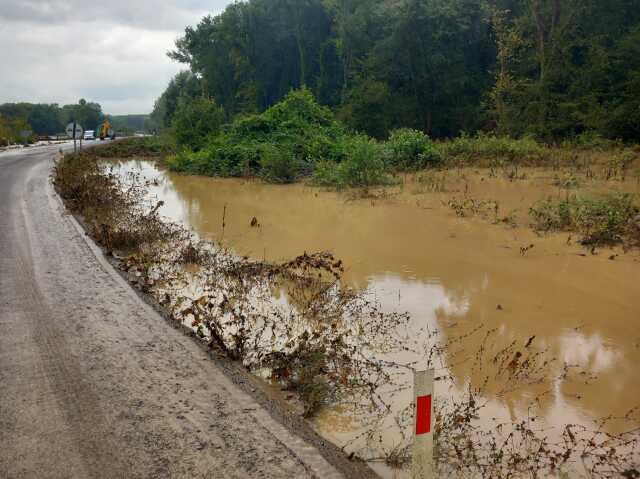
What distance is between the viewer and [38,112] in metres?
107

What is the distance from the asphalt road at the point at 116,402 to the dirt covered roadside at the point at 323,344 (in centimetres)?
55

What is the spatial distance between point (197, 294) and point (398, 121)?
34.2 m

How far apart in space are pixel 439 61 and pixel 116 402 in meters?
37.8

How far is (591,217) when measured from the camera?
12102 mm

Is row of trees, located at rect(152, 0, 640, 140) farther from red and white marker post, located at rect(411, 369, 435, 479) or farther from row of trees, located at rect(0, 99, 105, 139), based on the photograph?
row of trees, located at rect(0, 99, 105, 139)

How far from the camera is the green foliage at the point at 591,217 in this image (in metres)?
11.0

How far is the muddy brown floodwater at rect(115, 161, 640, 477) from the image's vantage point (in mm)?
5711

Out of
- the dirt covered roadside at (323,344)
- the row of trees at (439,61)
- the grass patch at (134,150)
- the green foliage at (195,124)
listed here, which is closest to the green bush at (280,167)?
the green foliage at (195,124)

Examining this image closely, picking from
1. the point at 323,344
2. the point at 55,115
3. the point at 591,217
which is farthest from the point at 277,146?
the point at 55,115

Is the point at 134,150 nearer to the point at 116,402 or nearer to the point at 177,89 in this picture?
the point at 177,89

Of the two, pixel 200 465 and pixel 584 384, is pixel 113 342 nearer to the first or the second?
pixel 200 465

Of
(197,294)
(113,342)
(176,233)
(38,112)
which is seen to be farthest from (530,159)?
(38,112)

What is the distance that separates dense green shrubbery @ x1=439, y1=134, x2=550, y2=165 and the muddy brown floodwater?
3494 mm

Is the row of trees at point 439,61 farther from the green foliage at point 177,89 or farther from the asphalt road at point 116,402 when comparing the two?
the asphalt road at point 116,402
